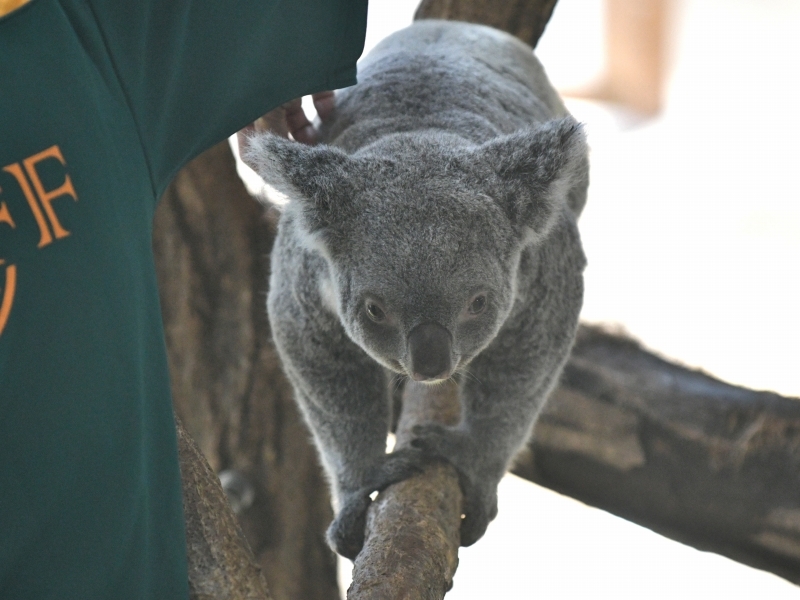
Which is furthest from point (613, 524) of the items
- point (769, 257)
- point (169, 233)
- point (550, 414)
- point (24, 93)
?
point (24, 93)

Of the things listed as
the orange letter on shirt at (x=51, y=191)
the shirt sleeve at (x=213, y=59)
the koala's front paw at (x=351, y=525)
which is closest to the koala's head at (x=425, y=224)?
the shirt sleeve at (x=213, y=59)

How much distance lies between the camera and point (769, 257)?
5.35m

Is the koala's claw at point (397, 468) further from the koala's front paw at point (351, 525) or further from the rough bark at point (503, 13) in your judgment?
the rough bark at point (503, 13)

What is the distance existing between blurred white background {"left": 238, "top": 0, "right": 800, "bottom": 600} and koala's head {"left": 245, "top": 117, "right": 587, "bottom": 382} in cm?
204

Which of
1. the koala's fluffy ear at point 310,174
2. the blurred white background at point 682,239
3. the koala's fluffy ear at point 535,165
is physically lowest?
the blurred white background at point 682,239

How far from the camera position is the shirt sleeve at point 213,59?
3.69ft

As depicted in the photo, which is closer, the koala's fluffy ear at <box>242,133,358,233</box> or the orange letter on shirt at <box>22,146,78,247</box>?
the orange letter on shirt at <box>22,146,78,247</box>

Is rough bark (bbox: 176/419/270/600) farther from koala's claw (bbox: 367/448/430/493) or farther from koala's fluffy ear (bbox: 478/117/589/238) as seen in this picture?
koala's fluffy ear (bbox: 478/117/589/238)

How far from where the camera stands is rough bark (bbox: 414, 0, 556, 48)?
281cm

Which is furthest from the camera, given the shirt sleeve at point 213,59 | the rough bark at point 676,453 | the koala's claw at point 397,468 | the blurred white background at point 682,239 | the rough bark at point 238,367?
the blurred white background at point 682,239

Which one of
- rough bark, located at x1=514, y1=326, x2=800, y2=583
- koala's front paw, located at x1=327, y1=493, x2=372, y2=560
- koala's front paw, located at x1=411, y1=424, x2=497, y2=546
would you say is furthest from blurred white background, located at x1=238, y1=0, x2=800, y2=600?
koala's front paw, located at x1=327, y1=493, x2=372, y2=560

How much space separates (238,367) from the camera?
122 inches

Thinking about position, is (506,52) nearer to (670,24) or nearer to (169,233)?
(169,233)

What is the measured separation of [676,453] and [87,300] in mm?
2073
